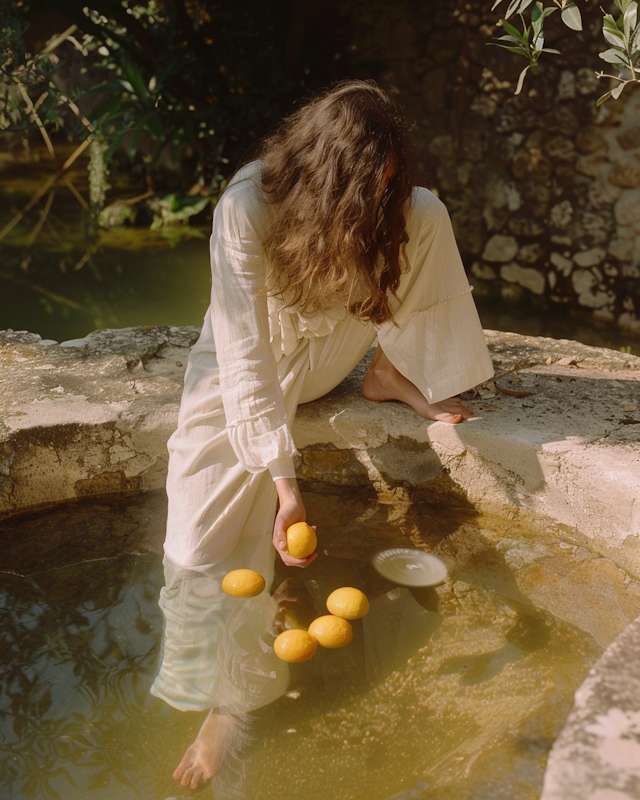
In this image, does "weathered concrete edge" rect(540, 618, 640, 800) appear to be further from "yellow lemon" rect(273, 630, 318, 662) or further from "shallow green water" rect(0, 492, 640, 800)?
"yellow lemon" rect(273, 630, 318, 662)

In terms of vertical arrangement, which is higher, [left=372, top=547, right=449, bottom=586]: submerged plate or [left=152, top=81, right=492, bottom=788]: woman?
[left=152, top=81, right=492, bottom=788]: woman

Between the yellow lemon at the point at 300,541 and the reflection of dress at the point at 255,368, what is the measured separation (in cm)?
16

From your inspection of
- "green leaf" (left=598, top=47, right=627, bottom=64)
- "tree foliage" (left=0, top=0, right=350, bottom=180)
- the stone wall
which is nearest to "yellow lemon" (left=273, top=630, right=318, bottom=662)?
"green leaf" (left=598, top=47, right=627, bottom=64)

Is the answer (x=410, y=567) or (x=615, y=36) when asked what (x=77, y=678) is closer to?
(x=410, y=567)

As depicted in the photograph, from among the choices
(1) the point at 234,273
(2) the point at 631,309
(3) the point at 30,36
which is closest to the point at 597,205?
(2) the point at 631,309

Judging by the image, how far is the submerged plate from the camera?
A: 2.07 meters

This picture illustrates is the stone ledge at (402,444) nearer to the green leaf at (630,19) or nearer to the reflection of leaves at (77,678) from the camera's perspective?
the reflection of leaves at (77,678)

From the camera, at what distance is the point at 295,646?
5.72ft

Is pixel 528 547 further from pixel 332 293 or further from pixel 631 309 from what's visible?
pixel 631 309

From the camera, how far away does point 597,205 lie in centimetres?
442

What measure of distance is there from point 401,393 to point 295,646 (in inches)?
36.7

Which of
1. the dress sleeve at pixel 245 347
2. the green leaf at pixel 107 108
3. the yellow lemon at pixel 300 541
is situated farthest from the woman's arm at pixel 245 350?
the green leaf at pixel 107 108

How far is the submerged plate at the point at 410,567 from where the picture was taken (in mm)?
2068

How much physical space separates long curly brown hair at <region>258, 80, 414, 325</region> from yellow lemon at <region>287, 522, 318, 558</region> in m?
0.62
